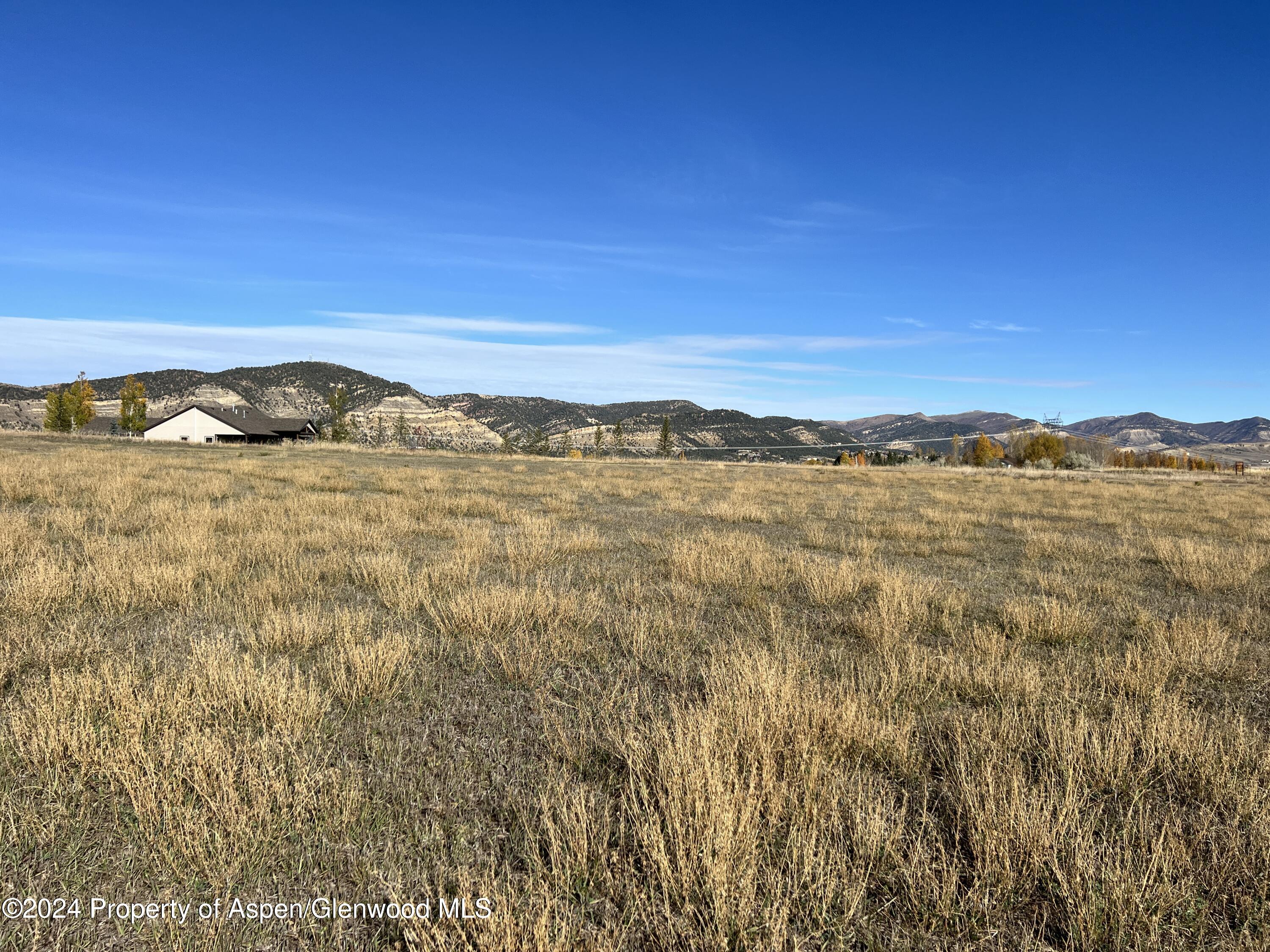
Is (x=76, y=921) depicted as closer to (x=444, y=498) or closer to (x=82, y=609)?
(x=82, y=609)

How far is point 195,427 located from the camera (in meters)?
84.8

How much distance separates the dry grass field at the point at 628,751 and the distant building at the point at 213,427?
89.8 m

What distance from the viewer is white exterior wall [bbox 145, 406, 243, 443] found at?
8388 centimetres

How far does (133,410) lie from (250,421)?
35720 mm

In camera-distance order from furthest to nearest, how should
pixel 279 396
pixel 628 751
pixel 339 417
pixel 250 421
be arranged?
1. pixel 279 396
2. pixel 250 421
3. pixel 339 417
4. pixel 628 751

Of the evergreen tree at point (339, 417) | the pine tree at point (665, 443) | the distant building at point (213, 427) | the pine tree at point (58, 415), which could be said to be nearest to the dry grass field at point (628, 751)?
the evergreen tree at point (339, 417)

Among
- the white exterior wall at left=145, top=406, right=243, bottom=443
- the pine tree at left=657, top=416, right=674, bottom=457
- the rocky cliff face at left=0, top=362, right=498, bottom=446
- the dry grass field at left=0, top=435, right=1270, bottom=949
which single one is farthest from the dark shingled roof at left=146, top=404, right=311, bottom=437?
the dry grass field at left=0, top=435, right=1270, bottom=949

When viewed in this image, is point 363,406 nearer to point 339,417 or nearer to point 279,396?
point 279,396

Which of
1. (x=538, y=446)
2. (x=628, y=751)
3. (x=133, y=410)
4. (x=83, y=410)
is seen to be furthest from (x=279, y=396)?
(x=628, y=751)

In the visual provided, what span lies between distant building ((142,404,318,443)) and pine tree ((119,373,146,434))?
512 inches

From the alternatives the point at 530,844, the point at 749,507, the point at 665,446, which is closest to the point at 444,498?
the point at 749,507

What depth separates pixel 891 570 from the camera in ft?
27.9

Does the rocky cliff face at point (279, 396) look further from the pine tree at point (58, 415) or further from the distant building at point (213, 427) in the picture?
the distant building at point (213, 427)

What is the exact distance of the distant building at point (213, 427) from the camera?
83.2m
